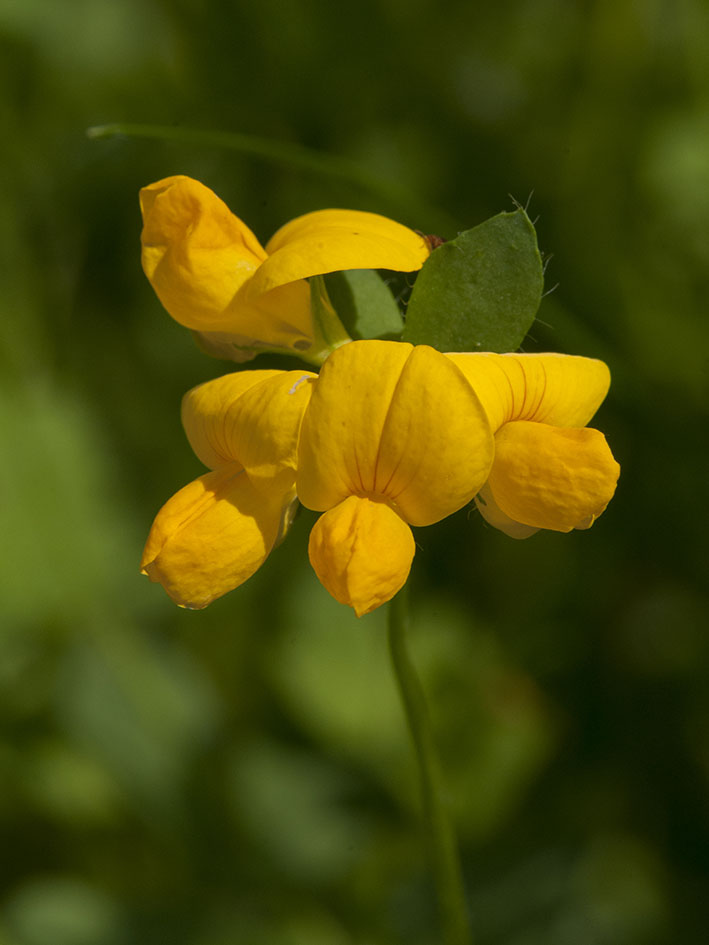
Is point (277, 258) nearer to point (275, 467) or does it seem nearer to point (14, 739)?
point (275, 467)

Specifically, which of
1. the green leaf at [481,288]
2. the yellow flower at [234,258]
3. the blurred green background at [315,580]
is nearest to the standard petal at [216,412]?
the yellow flower at [234,258]

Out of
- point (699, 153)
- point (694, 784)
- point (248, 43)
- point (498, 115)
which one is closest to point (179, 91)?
point (248, 43)

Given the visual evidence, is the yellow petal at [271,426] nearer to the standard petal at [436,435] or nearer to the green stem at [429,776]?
the standard petal at [436,435]

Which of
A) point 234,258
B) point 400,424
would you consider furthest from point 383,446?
point 234,258

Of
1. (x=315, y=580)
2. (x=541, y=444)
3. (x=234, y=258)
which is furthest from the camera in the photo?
(x=315, y=580)

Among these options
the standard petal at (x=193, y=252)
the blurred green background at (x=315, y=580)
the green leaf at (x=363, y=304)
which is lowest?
the blurred green background at (x=315, y=580)

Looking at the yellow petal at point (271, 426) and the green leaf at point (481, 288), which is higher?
the green leaf at point (481, 288)

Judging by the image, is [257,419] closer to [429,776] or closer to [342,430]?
[342,430]
